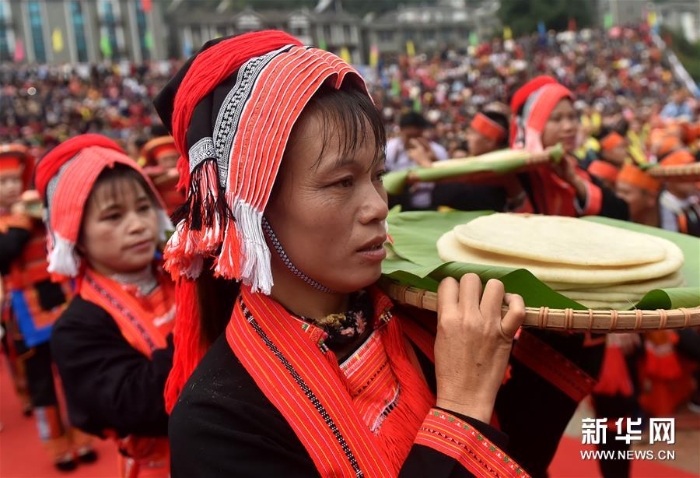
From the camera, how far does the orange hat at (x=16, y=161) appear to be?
447cm

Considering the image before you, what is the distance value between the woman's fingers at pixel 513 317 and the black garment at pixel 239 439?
163mm

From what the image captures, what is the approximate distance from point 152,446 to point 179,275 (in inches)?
44.7

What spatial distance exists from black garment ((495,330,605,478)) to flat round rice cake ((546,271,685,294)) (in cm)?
32

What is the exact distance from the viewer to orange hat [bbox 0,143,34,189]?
4.47 meters

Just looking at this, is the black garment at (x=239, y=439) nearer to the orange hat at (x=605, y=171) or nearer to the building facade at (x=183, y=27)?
the orange hat at (x=605, y=171)

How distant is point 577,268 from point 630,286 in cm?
10

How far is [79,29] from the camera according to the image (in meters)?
46.7

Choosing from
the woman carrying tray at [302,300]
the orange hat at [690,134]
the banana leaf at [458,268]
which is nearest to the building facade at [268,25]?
the orange hat at [690,134]

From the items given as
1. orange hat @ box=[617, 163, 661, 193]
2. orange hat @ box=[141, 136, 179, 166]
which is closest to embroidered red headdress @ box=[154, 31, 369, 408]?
orange hat @ box=[617, 163, 661, 193]

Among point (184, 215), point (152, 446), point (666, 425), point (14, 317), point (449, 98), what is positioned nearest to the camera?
point (184, 215)

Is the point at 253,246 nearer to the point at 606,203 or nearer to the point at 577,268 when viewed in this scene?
the point at 577,268

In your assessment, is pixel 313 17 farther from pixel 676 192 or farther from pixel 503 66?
pixel 676 192

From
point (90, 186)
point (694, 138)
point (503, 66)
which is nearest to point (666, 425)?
point (90, 186)

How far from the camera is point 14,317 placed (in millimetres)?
4102
